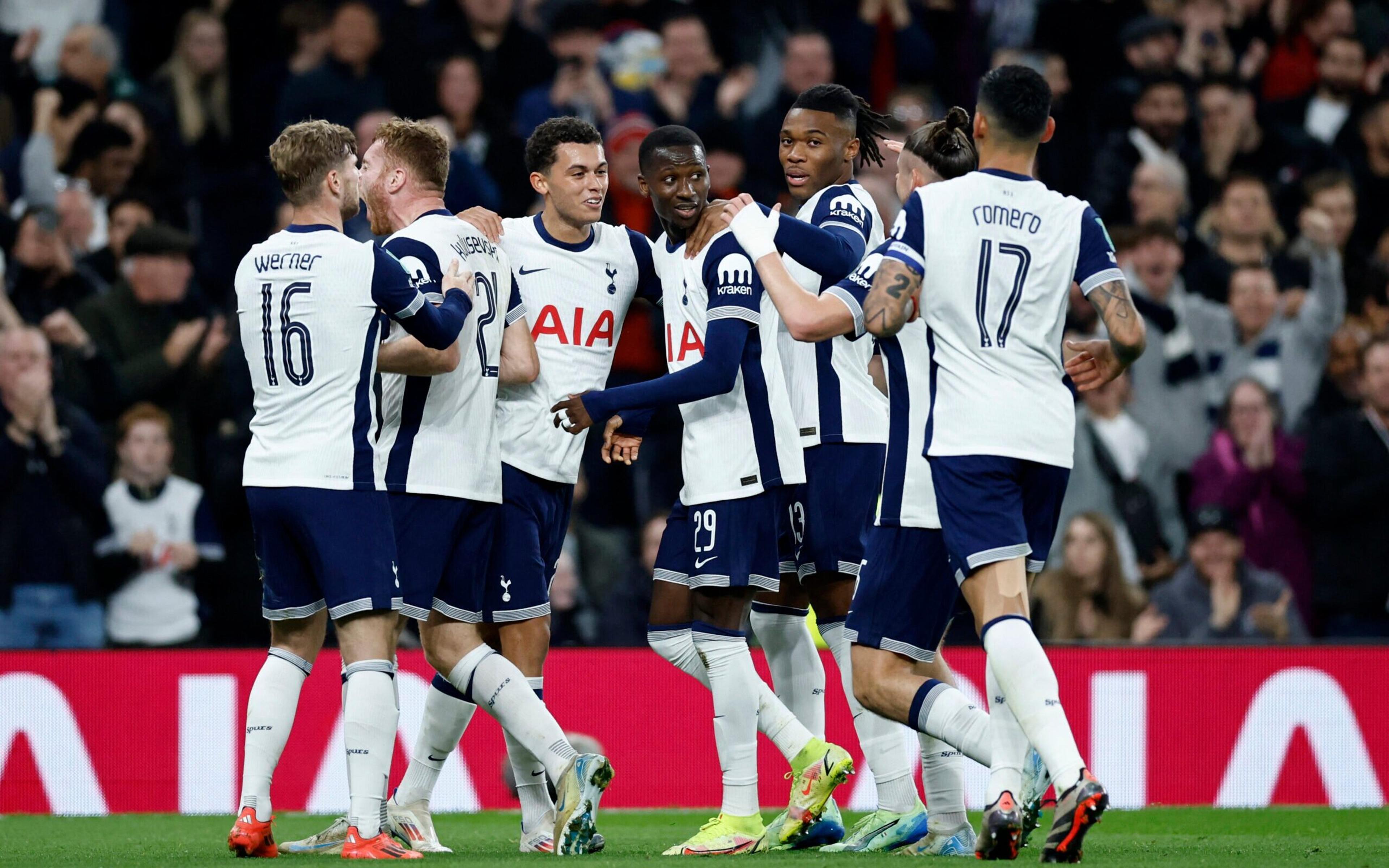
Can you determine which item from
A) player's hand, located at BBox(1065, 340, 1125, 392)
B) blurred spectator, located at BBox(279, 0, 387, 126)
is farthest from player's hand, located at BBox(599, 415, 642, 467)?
blurred spectator, located at BBox(279, 0, 387, 126)

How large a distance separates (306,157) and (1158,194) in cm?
839

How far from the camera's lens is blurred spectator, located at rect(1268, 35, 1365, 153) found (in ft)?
44.2

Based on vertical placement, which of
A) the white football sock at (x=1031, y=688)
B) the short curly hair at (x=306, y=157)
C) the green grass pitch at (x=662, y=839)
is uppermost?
the short curly hair at (x=306, y=157)

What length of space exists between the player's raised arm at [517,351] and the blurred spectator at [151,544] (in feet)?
15.0

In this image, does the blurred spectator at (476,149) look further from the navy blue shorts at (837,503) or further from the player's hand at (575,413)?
the player's hand at (575,413)

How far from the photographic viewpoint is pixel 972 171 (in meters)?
5.65

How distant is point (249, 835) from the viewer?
19.0ft

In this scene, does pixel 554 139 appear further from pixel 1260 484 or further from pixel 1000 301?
pixel 1260 484

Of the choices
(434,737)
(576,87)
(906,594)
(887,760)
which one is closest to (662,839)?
(434,737)

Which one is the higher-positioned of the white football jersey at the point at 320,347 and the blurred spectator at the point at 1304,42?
the blurred spectator at the point at 1304,42

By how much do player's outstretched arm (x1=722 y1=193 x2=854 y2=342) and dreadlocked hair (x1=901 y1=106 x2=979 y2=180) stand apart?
82 centimetres

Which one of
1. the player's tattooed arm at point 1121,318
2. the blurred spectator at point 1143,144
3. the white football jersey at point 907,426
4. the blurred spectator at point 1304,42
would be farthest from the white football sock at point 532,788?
the blurred spectator at point 1304,42

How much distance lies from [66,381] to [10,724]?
2.50 metres

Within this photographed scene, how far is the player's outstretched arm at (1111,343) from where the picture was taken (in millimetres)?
5262
